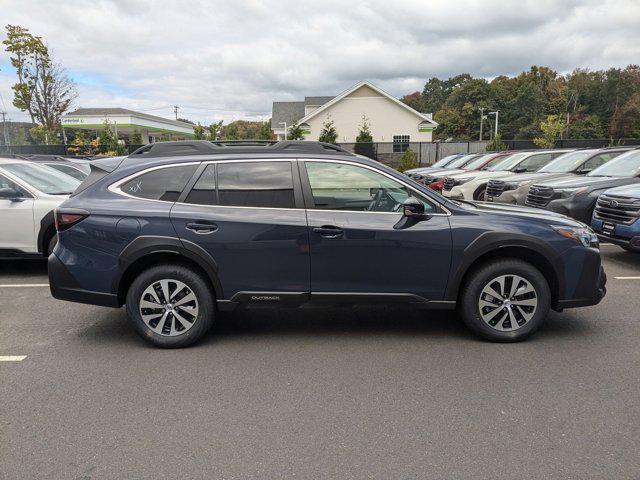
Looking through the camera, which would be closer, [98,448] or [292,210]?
[98,448]

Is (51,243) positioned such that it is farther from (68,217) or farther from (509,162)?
(509,162)

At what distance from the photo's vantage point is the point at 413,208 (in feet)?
14.2

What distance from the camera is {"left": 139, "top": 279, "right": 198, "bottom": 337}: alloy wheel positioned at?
4.41 m

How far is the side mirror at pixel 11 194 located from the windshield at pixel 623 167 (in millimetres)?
10153

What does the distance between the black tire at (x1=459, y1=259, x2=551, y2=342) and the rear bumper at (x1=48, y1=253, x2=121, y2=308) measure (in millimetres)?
3216

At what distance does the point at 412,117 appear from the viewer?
130ft

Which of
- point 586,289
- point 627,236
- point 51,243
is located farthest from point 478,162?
point 51,243

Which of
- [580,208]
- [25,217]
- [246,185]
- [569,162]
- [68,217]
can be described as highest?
[569,162]

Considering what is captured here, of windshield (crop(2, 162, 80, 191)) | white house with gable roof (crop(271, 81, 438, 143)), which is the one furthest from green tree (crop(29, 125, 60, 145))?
windshield (crop(2, 162, 80, 191))

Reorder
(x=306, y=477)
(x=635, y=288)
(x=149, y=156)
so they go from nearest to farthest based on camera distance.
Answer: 1. (x=306, y=477)
2. (x=149, y=156)
3. (x=635, y=288)

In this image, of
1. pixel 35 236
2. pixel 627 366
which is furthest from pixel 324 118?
pixel 627 366

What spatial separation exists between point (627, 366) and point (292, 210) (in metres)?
3.08

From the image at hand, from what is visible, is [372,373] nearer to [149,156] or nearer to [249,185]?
[249,185]

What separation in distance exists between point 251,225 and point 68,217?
1.67 meters
